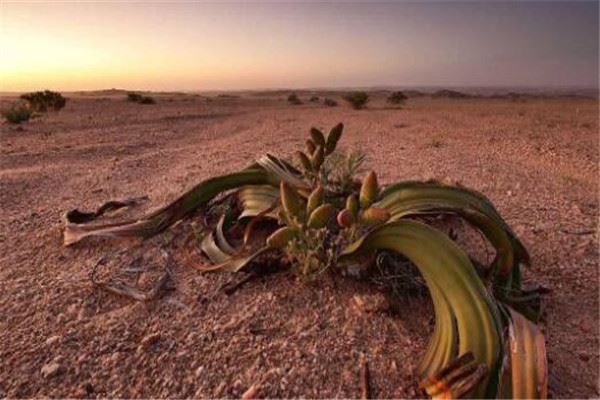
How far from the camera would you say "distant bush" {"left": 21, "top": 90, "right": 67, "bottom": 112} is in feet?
45.3

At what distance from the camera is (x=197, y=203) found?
2.40 metres

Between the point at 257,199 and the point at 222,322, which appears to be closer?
the point at 222,322

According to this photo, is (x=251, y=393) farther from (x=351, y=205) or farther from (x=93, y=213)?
(x=93, y=213)

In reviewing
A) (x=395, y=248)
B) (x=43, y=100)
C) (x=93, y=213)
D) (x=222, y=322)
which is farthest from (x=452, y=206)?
(x=43, y=100)

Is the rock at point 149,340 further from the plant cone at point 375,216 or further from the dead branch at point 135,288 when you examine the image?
the plant cone at point 375,216

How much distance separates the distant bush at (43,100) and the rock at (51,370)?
46.4 ft

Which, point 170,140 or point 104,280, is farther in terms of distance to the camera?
point 170,140

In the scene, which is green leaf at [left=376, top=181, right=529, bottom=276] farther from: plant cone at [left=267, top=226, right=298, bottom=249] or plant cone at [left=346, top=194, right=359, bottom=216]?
plant cone at [left=267, top=226, right=298, bottom=249]

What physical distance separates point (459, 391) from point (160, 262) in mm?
1413

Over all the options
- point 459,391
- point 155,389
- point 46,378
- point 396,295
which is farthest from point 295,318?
point 46,378

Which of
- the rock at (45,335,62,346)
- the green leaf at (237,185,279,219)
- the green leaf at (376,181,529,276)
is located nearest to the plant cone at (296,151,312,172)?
the green leaf at (237,185,279,219)

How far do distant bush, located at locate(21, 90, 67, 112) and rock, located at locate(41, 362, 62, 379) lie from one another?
1413 cm

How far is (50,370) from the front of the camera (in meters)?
1.49

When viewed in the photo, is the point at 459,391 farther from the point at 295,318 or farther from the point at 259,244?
the point at 259,244
